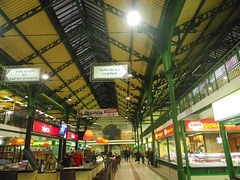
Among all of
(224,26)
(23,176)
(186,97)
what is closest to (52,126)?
(23,176)

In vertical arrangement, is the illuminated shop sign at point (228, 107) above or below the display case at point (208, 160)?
above

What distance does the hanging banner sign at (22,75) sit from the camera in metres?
7.31

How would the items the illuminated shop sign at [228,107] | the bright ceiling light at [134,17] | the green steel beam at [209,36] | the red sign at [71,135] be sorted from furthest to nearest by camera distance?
the red sign at [71,135]
the green steel beam at [209,36]
the bright ceiling light at [134,17]
the illuminated shop sign at [228,107]

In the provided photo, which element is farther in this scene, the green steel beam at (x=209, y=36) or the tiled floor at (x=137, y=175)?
the tiled floor at (x=137, y=175)

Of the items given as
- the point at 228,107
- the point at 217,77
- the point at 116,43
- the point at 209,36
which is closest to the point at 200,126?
the point at 217,77

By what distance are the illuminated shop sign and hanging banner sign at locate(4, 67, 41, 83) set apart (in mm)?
6721

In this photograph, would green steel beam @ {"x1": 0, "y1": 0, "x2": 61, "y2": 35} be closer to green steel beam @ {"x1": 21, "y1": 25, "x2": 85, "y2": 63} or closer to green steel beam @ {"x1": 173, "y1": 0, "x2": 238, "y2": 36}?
green steel beam @ {"x1": 21, "y1": 25, "x2": 85, "y2": 63}

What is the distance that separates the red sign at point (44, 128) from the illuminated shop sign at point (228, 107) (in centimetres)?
1119

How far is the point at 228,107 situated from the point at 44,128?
1273 cm

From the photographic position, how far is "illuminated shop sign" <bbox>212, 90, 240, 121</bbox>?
4.29 m

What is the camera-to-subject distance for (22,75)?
7.39 m

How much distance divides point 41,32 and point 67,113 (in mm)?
12144

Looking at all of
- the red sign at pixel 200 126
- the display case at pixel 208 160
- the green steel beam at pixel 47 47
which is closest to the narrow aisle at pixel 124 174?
the display case at pixel 208 160

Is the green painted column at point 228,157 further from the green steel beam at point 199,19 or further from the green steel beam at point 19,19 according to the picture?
the green steel beam at point 19,19
